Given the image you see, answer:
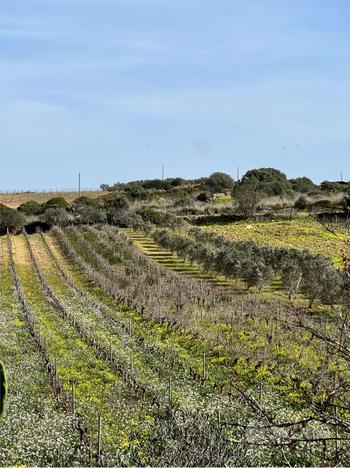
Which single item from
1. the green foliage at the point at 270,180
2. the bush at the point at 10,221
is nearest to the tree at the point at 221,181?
the green foliage at the point at 270,180

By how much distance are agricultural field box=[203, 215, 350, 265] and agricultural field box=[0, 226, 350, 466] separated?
39.4ft

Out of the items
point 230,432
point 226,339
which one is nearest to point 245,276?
point 226,339

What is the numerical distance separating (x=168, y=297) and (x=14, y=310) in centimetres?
891

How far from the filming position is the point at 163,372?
2306 cm

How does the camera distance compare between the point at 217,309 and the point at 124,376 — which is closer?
the point at 124,376

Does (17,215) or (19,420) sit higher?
(17,215)

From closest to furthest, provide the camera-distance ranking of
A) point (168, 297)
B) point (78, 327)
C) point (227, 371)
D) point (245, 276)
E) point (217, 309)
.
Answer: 1. point (227, 371)
2. point (78, 327)
3. point (217, 309)
4. point (168, 297)
5. point (245, 276)

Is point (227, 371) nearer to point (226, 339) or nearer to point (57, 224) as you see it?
point (226, 339)

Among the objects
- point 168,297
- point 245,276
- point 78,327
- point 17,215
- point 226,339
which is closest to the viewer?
point 226,339

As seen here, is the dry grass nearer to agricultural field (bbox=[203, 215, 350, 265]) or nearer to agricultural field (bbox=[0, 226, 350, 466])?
agricultural field (bbox=[203, 215, 350, 265])

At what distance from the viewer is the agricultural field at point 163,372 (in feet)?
42.5

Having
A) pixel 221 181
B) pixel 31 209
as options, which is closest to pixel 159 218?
pixel 31 209

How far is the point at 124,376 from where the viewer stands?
73.0 ft

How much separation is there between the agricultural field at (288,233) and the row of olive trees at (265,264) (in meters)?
5.88
